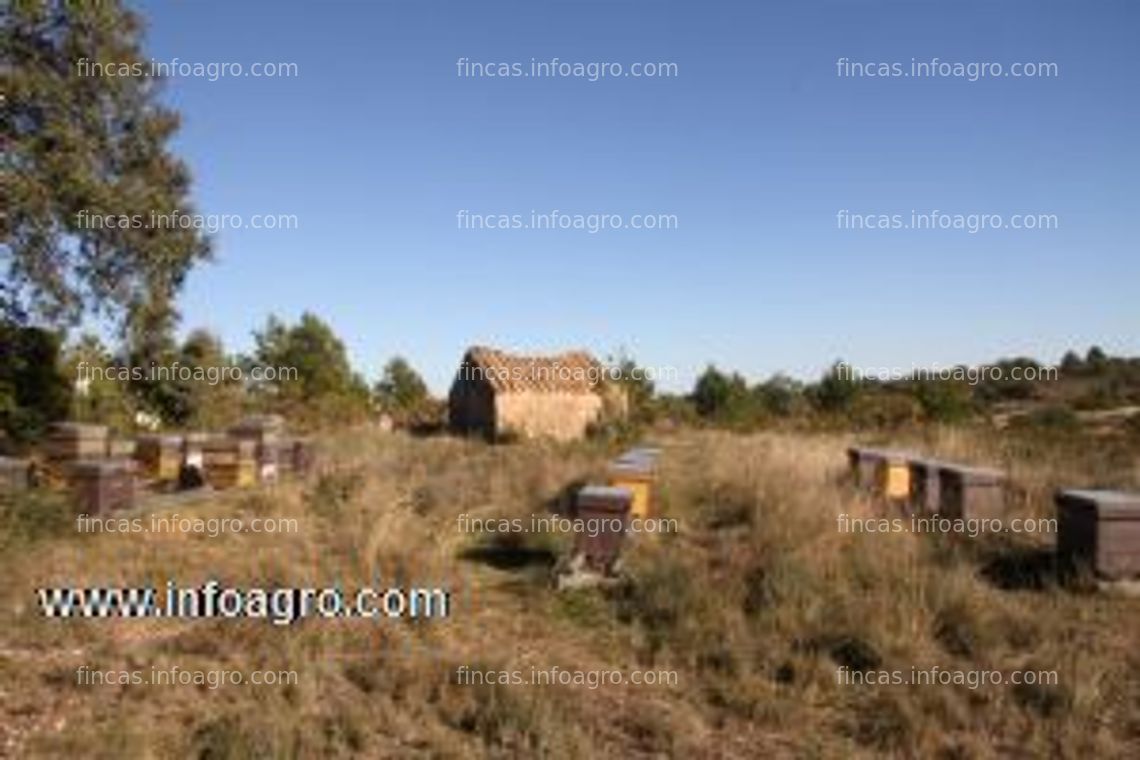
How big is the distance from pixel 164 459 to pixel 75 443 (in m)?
2.76

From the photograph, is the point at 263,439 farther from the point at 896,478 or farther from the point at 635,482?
the point at 896,478

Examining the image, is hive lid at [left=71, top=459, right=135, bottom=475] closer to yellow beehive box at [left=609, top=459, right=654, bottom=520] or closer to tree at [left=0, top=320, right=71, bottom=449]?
yellow beehive box at [left=609, top=459, right=654, bottom=520]

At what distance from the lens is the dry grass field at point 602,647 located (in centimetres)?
645

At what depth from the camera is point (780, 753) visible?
644 cm

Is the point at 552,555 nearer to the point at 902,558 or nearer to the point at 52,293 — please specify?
the point at 902,558

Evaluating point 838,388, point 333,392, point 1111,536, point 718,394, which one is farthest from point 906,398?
point 1111,536

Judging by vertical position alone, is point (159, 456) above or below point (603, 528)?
above

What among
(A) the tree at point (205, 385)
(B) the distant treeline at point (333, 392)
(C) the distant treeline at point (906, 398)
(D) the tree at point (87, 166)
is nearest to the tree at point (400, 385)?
(B) the distant treeline at point (333, 392)

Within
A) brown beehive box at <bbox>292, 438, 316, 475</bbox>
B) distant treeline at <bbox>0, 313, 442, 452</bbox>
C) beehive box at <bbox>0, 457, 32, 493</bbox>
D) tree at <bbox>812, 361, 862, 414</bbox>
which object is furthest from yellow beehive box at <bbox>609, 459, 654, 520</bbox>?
tree at <bbox>812, 361, 862, 414</bbox>

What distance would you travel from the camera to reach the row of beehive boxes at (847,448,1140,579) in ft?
32.0

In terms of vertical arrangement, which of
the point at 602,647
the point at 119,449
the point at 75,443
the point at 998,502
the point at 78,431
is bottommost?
the point at 602,647

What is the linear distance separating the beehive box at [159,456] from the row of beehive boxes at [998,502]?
11574mm

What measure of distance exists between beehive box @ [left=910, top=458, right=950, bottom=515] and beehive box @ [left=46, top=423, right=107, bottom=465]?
11967mm

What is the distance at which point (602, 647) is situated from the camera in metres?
8.59
